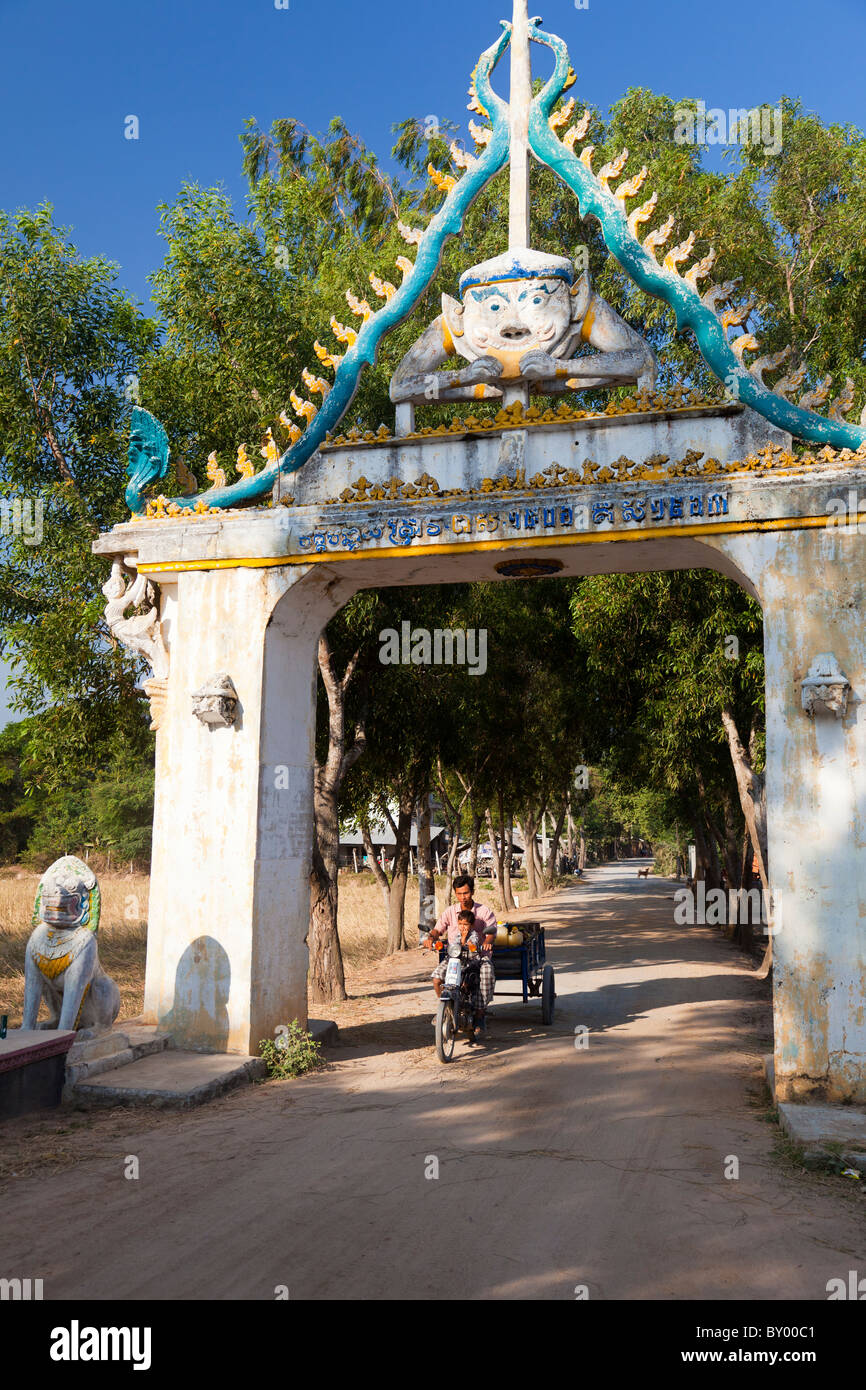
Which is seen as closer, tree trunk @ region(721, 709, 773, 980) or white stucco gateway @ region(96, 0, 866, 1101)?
white stucco gateway @ region(96, 0, 866, 1101)

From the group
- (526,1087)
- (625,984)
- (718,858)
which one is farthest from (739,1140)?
(718,858)

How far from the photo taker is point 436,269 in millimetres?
9586

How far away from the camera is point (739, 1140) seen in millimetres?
6879

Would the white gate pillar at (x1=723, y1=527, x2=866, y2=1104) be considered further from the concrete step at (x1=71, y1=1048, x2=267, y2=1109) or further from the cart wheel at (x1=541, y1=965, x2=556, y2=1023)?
the concrete step at (x1=71, y1=1048, x2=267, y2=1109)

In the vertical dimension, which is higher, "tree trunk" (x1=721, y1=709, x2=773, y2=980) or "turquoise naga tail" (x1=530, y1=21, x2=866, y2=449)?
"turquoise naga tail" (x1=530, y1=21, x2=866, y2=449)

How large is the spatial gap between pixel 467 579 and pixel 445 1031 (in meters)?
4.11

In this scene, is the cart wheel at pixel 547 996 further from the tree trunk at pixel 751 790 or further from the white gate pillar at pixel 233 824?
the tree trunk at pixel 751 790

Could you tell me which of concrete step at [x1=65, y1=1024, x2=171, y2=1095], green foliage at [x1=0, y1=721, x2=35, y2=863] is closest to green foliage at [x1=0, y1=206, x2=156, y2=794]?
concrete step at [x1=65, y1=1024, x2=171, y2=1095]

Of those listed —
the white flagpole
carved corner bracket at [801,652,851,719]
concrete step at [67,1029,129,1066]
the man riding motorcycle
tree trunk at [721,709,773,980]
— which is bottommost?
concrete step at [67,1029,129,1066]

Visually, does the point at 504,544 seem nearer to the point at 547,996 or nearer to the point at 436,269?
the point at 436,269

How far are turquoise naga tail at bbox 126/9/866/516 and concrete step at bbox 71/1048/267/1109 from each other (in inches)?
188

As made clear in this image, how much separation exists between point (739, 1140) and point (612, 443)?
17.3ft

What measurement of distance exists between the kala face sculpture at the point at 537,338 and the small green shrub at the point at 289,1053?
5711 mm

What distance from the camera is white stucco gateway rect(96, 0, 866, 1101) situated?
7727mm
